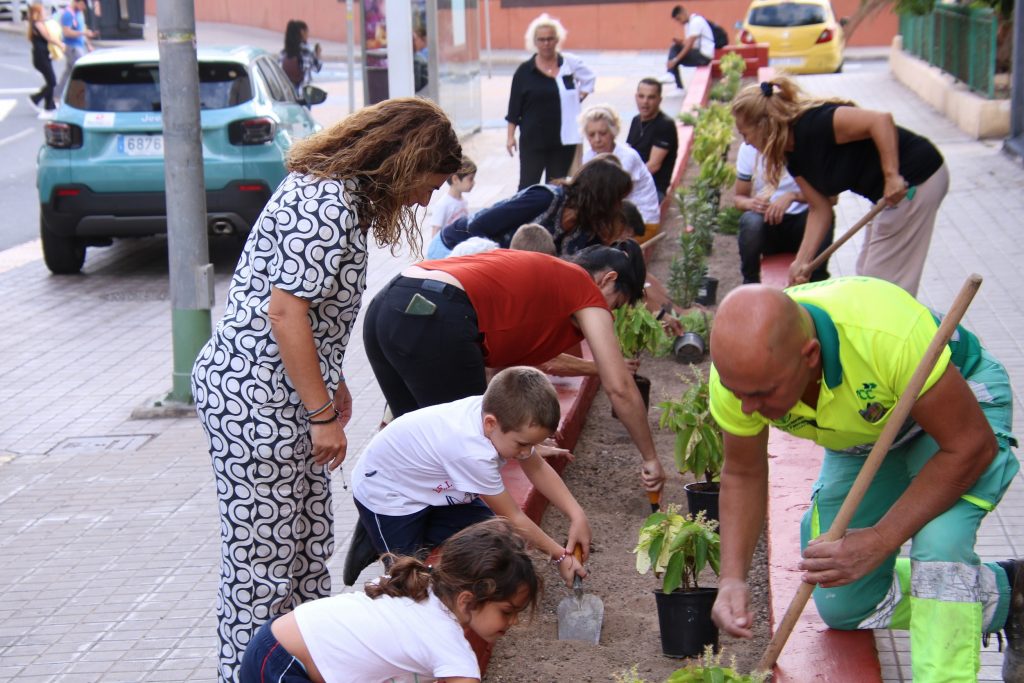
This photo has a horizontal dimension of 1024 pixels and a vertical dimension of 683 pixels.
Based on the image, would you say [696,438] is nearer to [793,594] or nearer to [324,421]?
[793,594]

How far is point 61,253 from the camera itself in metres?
10.9

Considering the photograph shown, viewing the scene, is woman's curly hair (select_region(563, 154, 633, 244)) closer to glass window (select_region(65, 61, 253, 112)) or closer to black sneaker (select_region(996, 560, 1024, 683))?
black sneaker (select_region(996, 560, 1024, 683))

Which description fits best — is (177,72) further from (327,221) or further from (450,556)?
(450,556)

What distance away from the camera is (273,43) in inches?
1363

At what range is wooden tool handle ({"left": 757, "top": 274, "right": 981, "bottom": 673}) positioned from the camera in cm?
302

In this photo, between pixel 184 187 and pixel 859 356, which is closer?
pixel 859 356

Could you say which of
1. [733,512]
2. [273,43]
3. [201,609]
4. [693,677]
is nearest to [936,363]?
[733,512]

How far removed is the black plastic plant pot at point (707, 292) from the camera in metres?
8.81

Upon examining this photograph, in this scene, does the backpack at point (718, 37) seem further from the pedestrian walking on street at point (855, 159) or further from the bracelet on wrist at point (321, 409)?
the bracelet on wrist at point (321, 409)

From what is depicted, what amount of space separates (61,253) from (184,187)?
430 centimetres

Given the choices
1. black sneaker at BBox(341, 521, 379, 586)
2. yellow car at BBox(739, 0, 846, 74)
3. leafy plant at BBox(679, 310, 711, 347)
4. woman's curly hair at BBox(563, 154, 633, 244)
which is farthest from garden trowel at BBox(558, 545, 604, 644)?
yellow car at BBox(739, 0, 846, 74)

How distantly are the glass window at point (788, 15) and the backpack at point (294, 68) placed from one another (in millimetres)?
11296

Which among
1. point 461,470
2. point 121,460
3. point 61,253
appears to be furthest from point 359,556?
point 61,253

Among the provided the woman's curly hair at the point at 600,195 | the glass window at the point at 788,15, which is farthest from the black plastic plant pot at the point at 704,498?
the glass window at the point at 788,15
